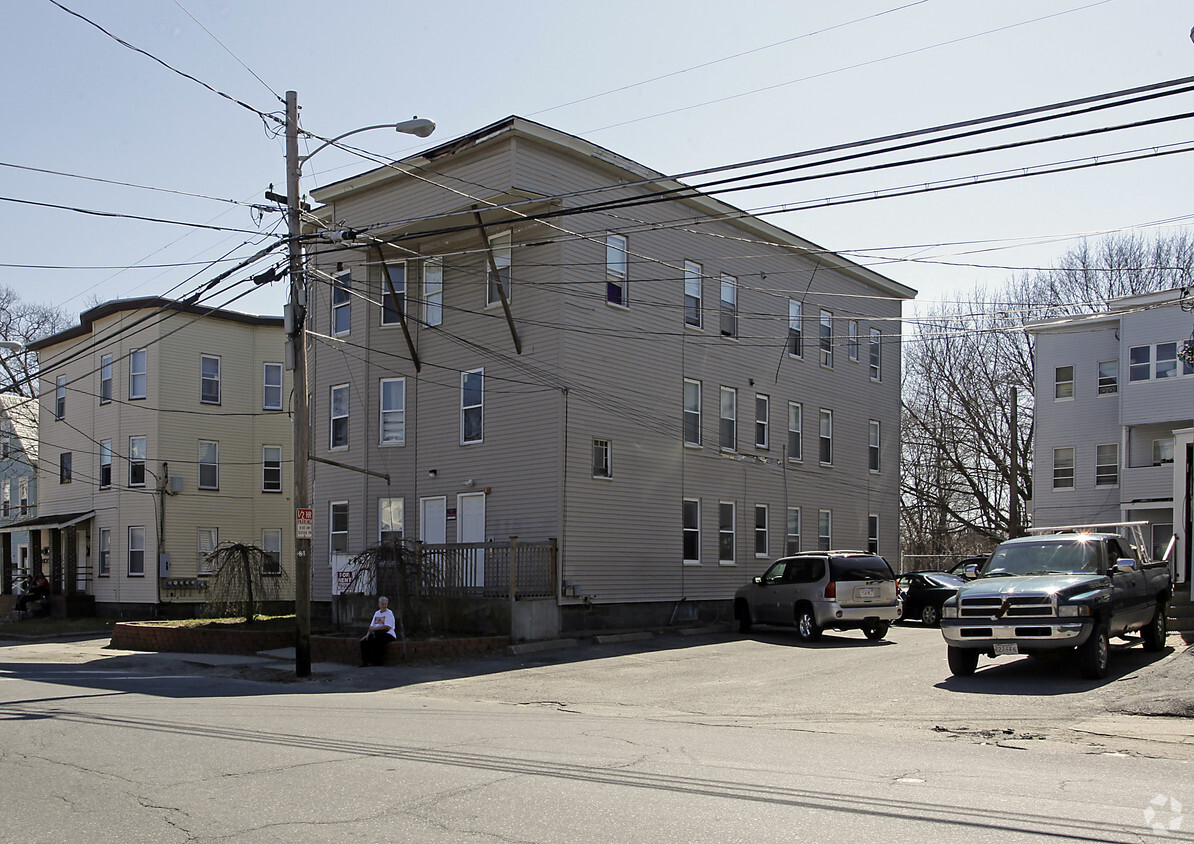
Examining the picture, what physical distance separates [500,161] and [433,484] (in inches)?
317

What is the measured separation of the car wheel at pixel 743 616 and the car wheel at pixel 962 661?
29.1ft

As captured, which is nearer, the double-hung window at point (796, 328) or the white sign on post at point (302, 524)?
the white sign on post at point (302, 524)

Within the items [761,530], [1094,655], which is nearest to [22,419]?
[761,530]

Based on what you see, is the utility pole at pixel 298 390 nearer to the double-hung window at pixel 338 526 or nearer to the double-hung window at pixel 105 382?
the double-hung window at pixel 338 526

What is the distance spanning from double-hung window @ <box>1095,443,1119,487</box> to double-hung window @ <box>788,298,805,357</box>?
601 inches

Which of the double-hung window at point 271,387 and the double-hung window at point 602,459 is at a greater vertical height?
the double-hung window at point 271,387

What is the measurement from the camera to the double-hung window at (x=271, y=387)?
1570 inches

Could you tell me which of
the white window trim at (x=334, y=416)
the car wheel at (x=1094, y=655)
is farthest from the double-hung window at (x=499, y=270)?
the car wheel at (x=1094, y=655)

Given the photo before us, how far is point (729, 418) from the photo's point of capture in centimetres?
2886

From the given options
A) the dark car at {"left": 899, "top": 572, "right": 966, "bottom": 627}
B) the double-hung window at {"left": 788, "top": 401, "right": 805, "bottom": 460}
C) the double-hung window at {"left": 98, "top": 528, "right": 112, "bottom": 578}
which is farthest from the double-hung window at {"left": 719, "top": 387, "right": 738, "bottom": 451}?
the double-hung window at {"left": 98, "top": 528, "right": 112, "bottom": 578}

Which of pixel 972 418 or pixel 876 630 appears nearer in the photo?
pixel 876 630

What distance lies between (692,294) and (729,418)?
12.1ft

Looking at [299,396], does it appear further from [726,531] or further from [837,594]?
[726,531]

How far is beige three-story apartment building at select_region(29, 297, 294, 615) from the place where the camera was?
36.7 m
